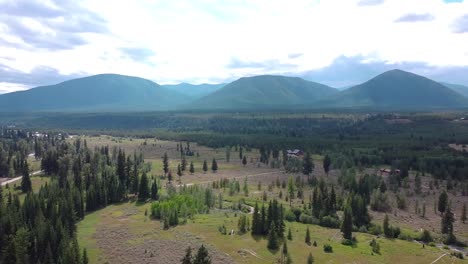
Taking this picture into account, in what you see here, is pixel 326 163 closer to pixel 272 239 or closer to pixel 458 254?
pixel 458 254

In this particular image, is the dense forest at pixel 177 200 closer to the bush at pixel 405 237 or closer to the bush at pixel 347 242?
the bush at pixel 405 237

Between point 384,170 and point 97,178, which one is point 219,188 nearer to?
Result: point 97,178

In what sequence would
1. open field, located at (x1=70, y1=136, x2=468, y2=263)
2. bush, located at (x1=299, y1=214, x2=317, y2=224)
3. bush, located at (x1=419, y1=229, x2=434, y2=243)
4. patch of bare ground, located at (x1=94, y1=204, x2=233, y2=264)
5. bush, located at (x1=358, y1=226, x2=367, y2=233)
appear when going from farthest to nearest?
bush, located at (x1=299, y1=214, x2=317, y2=224) < bush, located at (x1=358, y1=226, x2=367, y2=233) < bush, located at (x1=419, y1=229, x2=434, y2=243) < open field, located at (x1=70, y1=136, x2=468, y2=263) < patch of bare ground, located at (x1=94, y1=204, x2=233, y2=264)

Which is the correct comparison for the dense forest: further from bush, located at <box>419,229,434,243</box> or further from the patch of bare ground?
the patch of bare ground

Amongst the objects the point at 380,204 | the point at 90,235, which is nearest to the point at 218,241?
the point at 90,235

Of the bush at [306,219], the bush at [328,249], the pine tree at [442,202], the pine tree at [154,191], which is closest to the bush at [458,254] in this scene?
the bush at [328,249]

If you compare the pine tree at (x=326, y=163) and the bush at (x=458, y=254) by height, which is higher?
the pine tree at (x=326, y=163)

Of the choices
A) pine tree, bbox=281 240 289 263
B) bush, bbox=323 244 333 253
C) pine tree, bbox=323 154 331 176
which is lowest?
bush, bbox=323 244 333 253

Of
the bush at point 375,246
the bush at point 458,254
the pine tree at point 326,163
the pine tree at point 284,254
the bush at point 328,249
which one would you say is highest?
the pine tree at point 326,163

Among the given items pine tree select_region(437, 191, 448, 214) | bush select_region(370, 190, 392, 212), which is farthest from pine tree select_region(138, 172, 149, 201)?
pine tree select_region(437, 191, 448, 214)
